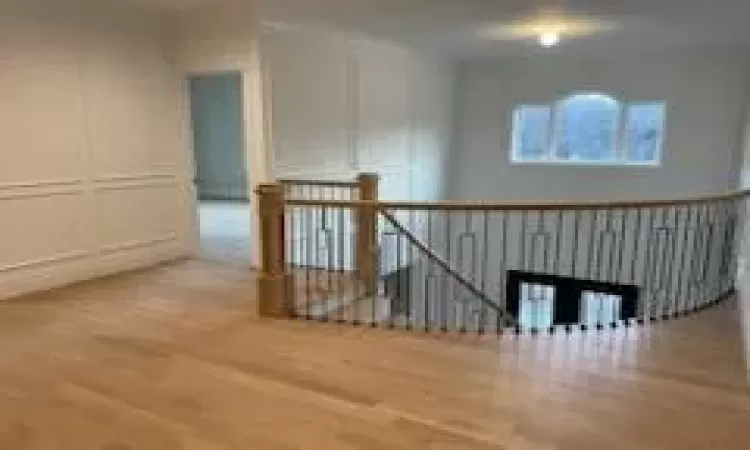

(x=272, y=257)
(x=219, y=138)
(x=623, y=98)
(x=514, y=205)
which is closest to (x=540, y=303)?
(x=623, y=98)

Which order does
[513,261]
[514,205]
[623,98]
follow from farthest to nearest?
[513,261] < [623,98] < [514,205]

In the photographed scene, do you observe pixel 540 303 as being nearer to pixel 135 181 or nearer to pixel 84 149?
pixel 135 181

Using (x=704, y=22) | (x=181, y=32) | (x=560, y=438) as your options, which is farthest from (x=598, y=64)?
(x=560, y=438)

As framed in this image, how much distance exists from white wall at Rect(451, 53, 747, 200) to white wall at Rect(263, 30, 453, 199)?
0.57m

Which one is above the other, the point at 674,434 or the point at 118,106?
the point at 118,106

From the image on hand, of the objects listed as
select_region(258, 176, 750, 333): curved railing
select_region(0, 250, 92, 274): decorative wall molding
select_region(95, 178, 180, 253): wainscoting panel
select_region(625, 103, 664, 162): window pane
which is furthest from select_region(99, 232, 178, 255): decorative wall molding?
select_region(625, 103, 664, 162): window pane

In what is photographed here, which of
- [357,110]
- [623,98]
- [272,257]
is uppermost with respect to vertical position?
[623,98]

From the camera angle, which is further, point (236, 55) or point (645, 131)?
point (645, 131)

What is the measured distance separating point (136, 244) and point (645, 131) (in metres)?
7.05

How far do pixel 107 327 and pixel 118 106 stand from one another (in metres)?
2.24

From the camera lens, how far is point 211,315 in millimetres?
4277

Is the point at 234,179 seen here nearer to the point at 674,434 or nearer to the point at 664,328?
the point at 664,328

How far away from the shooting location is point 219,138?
34.7 ft

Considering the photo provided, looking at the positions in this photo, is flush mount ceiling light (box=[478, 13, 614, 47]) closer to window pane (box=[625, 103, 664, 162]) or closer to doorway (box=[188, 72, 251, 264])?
window pane (box=[625, 103, 664, 162])
